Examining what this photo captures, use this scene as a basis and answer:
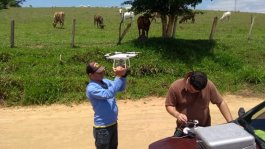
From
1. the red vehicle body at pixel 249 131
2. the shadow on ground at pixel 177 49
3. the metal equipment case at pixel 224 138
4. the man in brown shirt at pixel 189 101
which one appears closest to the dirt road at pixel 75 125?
the shadow on ground at pixel 177 49

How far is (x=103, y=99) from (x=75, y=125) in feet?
13.2

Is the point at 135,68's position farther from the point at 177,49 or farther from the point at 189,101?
the point at 189,101

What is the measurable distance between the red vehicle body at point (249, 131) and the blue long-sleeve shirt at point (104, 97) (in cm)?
107

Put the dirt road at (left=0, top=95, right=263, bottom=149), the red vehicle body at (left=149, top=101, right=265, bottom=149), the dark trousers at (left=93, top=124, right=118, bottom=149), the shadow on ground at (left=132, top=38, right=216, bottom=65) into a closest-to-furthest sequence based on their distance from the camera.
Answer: the red vehicle body at (left=149, top=101, right=265, bottom=149), the dark trousers at (left=93, top=124, right=118, bottom=149), the dirt road at (left=0, top=95, right=263, bottom=149), the shadow on ground at (left=132, top=38, right=216, bottom=65)

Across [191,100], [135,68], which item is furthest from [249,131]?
[135,68]

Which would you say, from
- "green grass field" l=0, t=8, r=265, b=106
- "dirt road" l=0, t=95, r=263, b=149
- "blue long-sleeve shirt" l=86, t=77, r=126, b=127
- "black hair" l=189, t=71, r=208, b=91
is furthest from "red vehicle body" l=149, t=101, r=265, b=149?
"green grass field" l=0, t=8, r=265, b=106

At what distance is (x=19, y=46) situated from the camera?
13.9 m

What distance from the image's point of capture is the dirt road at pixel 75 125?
813 centimetres

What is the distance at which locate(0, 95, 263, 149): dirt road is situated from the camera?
813 cm

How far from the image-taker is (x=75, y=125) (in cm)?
918

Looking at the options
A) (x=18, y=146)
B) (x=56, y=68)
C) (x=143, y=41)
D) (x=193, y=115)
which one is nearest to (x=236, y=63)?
(x=143, y=41)

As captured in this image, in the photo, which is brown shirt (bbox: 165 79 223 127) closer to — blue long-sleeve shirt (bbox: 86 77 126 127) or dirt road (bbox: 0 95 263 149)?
blue long-sleeve shirt (bbox: 86 77 126 127)

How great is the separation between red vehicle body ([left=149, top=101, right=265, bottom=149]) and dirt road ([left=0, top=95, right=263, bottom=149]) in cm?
348

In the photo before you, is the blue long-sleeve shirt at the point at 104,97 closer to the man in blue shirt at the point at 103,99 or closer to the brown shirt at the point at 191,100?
the man in blue shirt at the point at 103,99
